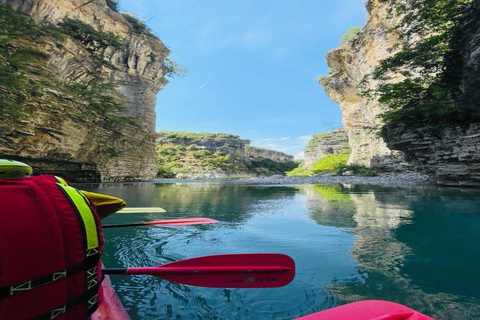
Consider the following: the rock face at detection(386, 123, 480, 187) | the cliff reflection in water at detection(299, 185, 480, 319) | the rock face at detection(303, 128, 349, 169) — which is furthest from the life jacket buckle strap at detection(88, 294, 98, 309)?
the rock face at detection(303, 128, 349, 169)

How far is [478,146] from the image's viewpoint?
10.6m

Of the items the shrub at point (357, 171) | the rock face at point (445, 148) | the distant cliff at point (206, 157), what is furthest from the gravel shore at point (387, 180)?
the distant cliff at point (206, 157)

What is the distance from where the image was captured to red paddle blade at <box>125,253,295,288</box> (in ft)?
6.35

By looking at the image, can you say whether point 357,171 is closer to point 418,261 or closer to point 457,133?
point 457,133

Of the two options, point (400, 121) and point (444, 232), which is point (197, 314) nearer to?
point (444, 232)

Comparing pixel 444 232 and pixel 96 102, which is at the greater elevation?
pixel 96 102

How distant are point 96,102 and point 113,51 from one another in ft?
26.9

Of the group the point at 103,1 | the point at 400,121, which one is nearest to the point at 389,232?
the point at 400,121

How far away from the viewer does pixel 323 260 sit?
10.6 feet

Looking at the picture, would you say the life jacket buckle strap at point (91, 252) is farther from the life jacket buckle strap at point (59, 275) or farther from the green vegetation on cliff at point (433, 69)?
the green vegetation on cliff at point (433, 69)

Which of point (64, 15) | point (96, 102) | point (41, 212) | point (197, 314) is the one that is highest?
point (64, 15)

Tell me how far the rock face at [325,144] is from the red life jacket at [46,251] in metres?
67.9

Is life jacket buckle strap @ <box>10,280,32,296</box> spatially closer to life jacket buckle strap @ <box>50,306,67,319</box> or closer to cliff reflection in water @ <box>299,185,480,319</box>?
life jacket buckle strap @ <box>50,306,67,319</box>

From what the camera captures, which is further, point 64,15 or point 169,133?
point 169,133
